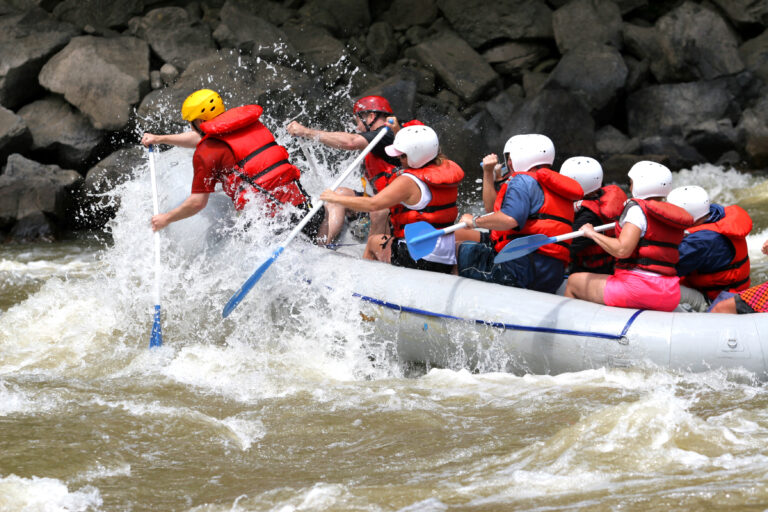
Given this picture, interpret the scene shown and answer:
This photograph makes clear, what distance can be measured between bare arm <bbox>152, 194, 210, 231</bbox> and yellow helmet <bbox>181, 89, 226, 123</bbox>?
56cm

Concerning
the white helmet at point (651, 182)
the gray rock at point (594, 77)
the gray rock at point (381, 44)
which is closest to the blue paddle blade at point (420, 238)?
the white helmet at point (651, 182)

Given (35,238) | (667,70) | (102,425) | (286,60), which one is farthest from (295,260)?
(667,70)

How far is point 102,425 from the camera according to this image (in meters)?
4.19

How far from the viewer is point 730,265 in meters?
5.00

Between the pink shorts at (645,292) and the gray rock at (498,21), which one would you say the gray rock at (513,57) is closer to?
the gray rock at (498,21)

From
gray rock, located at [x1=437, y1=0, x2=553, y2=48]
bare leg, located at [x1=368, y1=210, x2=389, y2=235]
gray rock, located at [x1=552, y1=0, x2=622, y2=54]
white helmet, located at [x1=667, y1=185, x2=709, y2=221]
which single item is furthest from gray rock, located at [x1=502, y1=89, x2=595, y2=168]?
white helmet, located at [x1=667, y1=185, x2=709, y2=221]

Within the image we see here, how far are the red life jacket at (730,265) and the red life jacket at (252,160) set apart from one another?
8.41 ft

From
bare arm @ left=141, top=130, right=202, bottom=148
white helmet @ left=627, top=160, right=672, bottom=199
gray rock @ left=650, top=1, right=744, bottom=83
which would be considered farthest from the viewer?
gray rock @ left=650, top=1, right=744, bottom=83

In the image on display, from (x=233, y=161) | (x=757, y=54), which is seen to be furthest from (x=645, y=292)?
(x=757, y=54)

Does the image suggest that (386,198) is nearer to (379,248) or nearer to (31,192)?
(379,248)

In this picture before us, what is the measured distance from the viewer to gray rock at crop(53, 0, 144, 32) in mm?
14516

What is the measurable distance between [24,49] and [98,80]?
4.74 feet

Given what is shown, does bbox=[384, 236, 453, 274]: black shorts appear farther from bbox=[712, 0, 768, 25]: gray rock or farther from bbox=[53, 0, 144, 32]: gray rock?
bbox=[712, 0, 768, 25]: gray rock

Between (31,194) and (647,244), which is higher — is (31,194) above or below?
above
